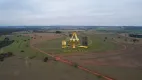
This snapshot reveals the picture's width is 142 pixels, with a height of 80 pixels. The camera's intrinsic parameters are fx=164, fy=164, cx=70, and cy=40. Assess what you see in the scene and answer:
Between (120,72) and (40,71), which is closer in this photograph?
(120,72)

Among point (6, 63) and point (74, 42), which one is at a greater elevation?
point (74, 42)

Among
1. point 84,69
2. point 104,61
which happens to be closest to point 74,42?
point 104,61

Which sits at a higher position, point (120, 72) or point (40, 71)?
point (120, 72)

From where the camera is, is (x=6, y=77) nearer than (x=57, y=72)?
Yes

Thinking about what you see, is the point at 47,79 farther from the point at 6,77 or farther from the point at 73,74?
the point at 6,77

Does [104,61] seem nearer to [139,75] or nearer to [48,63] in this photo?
[139,75]

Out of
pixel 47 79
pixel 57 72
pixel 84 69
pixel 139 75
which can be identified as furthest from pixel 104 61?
pixel 47 79

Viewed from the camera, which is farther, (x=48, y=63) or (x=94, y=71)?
(x=48, y=63)

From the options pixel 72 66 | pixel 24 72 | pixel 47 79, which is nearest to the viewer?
pixel 47 79

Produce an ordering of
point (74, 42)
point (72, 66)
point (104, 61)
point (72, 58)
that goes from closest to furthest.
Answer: point (72, 66)
point (104, 61)
point (72, 58)
point (74, 42)
